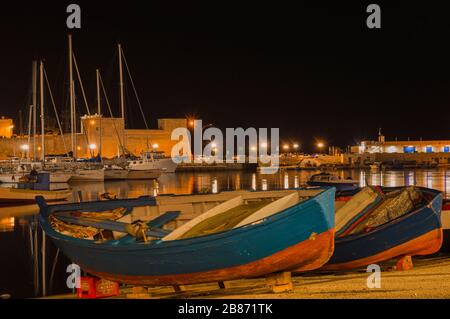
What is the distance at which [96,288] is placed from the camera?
809cm

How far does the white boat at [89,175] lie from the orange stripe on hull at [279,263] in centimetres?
3423

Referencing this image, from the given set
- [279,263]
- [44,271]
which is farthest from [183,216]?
[279,263]

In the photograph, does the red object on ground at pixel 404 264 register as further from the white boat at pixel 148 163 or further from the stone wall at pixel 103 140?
the stone wall at pixel 103 140

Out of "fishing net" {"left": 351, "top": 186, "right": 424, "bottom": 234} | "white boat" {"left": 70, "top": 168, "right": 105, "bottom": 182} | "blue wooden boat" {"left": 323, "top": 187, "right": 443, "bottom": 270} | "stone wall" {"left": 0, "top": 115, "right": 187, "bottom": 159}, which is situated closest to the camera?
"blue wooden boat" {"left": 323, "top": 187, "right": 443, "bottom": 270}

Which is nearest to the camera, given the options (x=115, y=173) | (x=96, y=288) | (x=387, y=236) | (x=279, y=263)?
(x=279, y=263)

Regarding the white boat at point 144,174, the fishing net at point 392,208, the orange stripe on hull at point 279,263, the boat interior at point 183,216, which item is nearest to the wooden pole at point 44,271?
the boat interior at point 183,216

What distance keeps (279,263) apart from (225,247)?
0.69 meters

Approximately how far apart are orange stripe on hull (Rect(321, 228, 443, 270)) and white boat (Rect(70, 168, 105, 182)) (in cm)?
3325

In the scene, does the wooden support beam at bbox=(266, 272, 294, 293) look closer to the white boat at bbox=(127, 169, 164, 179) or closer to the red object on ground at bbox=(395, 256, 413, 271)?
the red object on ground at bbox=(395, 256, 413, 271)

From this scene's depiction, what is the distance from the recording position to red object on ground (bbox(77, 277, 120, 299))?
8094 mm

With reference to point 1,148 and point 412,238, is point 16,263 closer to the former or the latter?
point 412,238

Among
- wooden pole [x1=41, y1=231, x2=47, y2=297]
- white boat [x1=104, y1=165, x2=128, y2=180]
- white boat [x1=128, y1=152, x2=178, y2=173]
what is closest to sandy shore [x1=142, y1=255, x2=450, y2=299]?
wooden pole [x1=41, y1=231, x2=47, y2=297]

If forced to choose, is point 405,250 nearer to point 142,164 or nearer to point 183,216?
point 183,216
